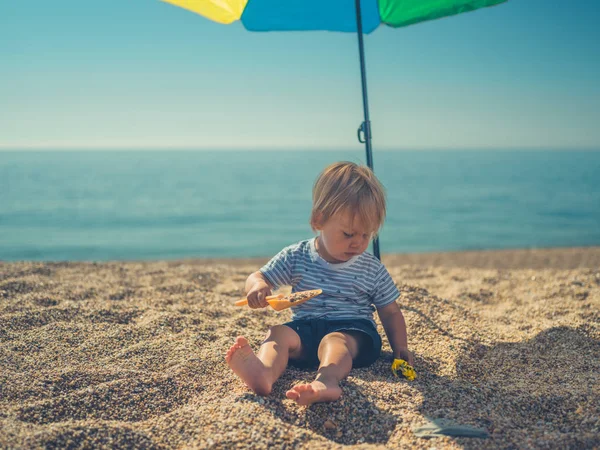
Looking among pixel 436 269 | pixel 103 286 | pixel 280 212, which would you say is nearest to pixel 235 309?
pixel 103 286

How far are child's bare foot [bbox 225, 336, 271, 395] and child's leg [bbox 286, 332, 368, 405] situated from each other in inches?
8.1

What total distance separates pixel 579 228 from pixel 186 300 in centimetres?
1304

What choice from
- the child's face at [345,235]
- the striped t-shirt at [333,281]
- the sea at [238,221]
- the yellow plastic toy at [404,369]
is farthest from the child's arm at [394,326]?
the sea at [238,221]

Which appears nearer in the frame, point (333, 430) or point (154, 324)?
point (333, 430)

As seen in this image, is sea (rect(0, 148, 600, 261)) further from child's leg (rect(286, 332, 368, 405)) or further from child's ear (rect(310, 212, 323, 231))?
child's leg (rect(286, 332, 368, 405))

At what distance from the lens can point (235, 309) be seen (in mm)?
3773

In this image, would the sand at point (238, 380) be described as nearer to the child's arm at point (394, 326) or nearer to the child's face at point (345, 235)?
the child's arm at point (394, 326)

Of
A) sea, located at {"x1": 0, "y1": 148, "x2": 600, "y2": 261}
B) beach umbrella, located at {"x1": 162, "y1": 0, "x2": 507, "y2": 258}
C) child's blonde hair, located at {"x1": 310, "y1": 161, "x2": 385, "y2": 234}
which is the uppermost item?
beach umbrella, located at {"x1": 162, "y1": 0, "x2": 507, "y2": 258}

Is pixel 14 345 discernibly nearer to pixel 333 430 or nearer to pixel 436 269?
pixel 333 430

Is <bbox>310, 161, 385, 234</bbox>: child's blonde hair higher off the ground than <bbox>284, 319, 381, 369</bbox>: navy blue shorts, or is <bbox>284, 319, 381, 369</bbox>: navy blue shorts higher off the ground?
<bbox>310, 161, 385, 234</bbox>: child's blonde hair

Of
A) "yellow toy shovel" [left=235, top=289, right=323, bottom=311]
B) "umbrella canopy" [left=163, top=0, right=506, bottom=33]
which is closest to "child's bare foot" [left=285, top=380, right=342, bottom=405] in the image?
"yellow toy shovel" [left=235, top=289, right=323, bottom=311]

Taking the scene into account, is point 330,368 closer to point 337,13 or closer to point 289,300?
point 289,300

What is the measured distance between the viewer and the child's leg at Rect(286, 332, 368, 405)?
200 centimetres

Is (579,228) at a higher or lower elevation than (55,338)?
lower
